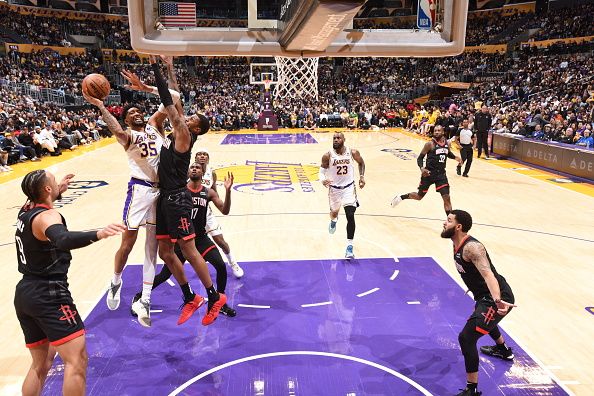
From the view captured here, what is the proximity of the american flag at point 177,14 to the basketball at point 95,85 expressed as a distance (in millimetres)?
764

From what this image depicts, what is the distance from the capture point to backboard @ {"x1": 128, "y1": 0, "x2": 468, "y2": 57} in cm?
389

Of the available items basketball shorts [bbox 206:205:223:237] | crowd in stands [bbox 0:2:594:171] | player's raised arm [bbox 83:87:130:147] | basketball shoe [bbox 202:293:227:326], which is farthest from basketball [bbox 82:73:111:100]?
crowd in stands [bbox 0:2:594:171]

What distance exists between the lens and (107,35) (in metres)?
35.6

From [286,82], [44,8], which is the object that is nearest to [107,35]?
[44,8]

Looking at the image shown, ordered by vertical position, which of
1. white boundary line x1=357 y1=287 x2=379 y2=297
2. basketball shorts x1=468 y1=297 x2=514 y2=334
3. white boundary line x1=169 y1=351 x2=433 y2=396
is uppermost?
basketball shorts x1=468 y1=297 x2=514 y2=334

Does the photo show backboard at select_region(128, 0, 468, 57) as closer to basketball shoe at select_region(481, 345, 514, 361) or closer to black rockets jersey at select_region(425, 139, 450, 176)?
basketball shoe at select_region(481, 345, 514, 361)

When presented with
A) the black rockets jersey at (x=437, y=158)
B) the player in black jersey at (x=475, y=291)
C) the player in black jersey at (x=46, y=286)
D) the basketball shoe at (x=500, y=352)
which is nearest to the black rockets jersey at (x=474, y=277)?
the player in black jersey at (x=475, y=291)

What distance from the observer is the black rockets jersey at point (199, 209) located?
500cm

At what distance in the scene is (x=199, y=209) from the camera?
502 cm

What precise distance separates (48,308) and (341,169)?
14.0ft

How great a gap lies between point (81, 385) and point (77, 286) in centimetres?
290

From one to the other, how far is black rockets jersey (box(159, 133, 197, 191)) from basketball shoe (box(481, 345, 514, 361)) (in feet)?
9.98

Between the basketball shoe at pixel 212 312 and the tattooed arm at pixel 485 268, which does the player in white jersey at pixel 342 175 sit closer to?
the basketball shoe at pixel 212 312

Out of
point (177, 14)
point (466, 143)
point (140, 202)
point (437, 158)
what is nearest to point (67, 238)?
point (140, 202)
